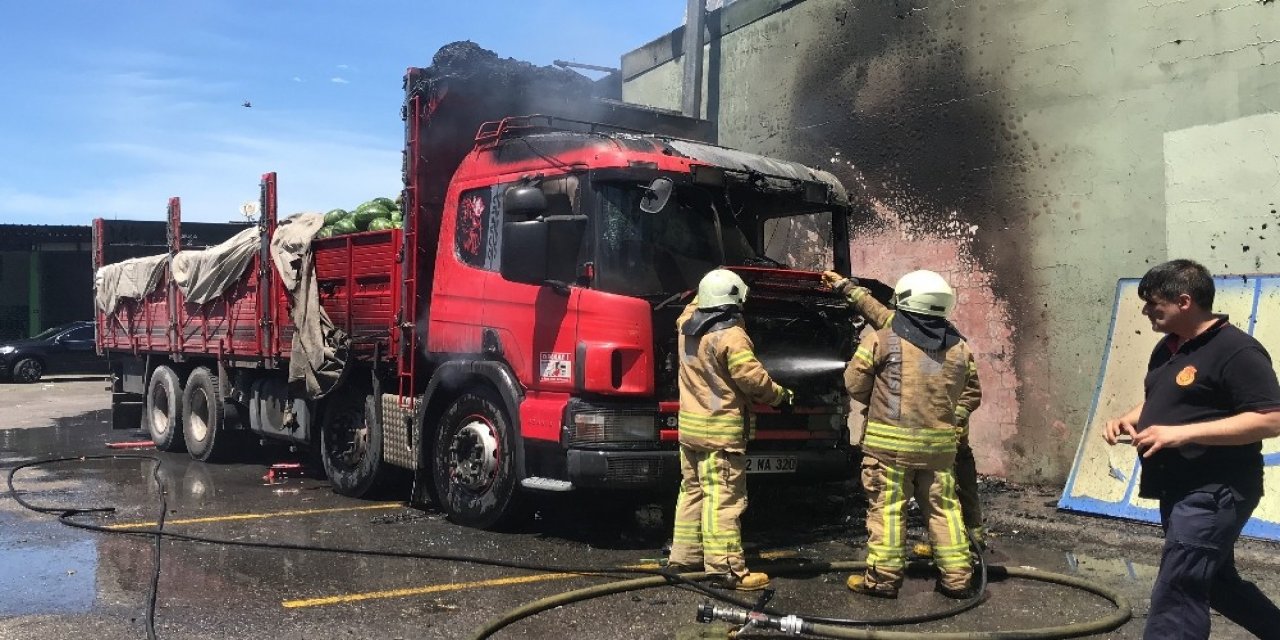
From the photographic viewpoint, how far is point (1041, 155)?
29.0 feet

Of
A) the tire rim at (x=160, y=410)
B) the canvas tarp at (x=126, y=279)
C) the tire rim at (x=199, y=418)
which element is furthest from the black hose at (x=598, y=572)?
the canvas tarp at (x=126, y=279)


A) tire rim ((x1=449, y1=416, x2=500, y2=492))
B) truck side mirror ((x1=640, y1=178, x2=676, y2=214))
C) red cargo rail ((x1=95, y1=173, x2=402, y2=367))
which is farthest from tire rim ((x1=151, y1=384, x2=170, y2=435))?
truck side mirror ((x1=640, y1=178, x2=676, y2=214))

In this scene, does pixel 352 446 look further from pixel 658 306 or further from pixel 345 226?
pixel 658 306

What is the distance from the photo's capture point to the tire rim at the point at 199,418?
36.5 ft

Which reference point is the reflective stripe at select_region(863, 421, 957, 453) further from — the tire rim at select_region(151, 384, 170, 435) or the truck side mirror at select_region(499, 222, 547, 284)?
the tire rim at select_region(151, 384, 170, 435)

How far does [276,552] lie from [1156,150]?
282 inches

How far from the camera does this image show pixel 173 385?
11.7 metres

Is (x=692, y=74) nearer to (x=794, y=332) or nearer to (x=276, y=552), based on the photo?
(x=794, y=332)

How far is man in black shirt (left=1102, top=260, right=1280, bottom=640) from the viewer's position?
11.4 feet

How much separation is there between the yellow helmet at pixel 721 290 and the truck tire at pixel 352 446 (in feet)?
11.9

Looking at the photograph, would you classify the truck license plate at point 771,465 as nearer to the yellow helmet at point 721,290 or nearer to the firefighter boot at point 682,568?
the firefighter boot at point 682,568

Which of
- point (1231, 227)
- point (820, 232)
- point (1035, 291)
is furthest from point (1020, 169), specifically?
point (820, 232)

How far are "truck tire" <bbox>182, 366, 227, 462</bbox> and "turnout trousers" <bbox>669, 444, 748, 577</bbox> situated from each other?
6931mm

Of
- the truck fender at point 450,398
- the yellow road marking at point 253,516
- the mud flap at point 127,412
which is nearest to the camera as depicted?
the truck fender at point 450,398
